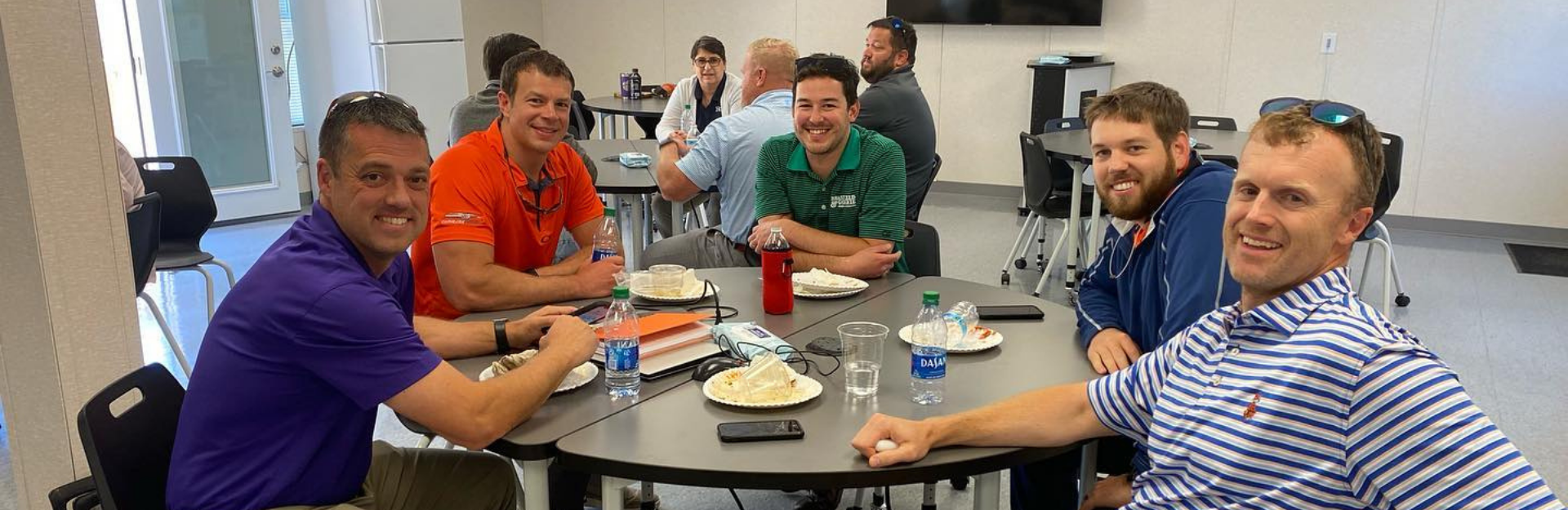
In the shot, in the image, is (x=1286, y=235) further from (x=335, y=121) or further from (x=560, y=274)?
(x=560, y=274)

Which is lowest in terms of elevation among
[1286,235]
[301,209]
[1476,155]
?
[301,209]

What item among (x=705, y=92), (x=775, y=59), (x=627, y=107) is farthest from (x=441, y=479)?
(x=627, y=107)

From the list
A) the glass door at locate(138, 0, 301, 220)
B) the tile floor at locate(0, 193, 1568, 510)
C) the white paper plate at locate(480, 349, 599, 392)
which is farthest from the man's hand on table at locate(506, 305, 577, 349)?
the glass door at locate(138, 0, 301, 220)

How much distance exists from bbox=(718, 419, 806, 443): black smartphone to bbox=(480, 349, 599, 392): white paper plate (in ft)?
1.18

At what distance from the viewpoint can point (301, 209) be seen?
7.69 metres

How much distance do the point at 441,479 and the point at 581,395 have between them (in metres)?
0.50

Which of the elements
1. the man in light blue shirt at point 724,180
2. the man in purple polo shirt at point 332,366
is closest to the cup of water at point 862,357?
the man in purple polo shirt at point 332,366

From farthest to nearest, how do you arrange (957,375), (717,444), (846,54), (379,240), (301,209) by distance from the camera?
(846,54), (301,209), (957,375), (379,240), (717,444)

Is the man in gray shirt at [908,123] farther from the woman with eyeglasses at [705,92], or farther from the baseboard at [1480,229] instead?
the baseboard at [1480,229]

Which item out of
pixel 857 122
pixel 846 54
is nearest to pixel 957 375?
pixel 857 122

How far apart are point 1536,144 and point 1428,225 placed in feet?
2.52

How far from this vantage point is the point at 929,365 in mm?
2061

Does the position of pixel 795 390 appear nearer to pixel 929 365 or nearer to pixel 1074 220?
pixel 929 365

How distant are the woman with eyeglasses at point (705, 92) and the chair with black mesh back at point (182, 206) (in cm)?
246
